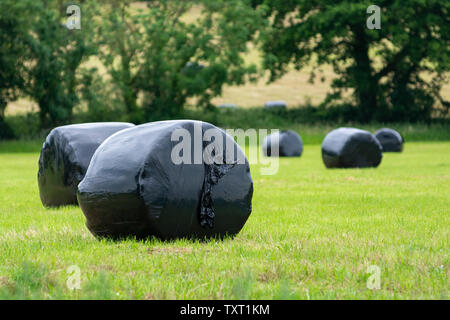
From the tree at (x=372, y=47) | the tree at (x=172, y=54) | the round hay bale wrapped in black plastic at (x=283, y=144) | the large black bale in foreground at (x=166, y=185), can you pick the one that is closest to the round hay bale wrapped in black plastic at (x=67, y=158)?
the large black bale in foreground at (x=166, y=185)

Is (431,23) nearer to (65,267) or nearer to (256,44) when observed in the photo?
(256,44)

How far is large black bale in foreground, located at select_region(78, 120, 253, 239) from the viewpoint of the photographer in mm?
6812

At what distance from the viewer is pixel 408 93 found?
151 ft

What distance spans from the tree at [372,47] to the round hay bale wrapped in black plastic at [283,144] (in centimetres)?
1796

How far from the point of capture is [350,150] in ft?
62.8

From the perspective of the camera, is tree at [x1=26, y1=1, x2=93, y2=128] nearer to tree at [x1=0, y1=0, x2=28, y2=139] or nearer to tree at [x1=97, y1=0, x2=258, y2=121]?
tree at [x1=0, y1=0, x2=28, y2=139]

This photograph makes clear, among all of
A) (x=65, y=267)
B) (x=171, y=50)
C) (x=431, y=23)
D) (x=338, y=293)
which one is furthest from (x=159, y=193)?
(x=431, y=23)

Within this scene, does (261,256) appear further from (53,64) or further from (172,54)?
(172,54)

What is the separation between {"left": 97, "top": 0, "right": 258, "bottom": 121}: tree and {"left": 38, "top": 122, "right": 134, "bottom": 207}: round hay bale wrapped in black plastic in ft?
102

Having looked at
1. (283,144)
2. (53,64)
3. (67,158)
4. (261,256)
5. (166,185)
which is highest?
(53,64)

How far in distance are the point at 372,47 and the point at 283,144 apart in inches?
962

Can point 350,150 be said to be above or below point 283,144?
above

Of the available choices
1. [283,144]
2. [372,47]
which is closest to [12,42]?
[283,144]

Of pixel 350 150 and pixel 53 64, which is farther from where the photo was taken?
pixel 53 64
